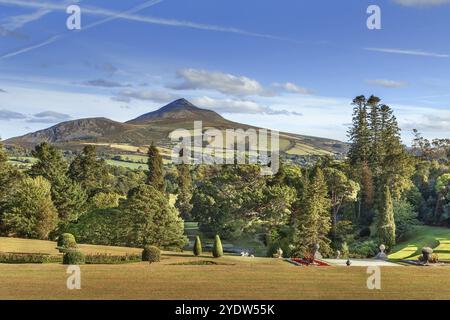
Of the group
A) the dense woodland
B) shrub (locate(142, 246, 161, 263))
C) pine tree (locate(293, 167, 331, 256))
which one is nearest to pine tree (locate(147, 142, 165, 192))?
the dense woodland

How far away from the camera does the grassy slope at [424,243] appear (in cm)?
5122

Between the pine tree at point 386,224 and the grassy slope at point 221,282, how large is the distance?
27318 mm

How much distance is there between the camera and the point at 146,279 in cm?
2694

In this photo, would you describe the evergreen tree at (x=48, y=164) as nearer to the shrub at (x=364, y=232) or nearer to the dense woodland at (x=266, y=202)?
the dense woodland at (x=266, y=202)

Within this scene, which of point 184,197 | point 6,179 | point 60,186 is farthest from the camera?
point 184,197

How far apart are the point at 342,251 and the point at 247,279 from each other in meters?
30.0

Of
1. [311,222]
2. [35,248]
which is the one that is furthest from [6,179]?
[311,222]

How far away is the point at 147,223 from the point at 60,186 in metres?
17.1

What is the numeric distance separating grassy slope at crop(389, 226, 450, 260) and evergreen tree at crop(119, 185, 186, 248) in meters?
24.6

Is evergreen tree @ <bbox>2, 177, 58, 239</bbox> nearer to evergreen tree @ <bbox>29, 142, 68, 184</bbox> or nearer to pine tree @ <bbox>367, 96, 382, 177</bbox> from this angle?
evergreen tree @ <bbox>29, 142, 68, 184</bbox>

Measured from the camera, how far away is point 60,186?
6269 cm

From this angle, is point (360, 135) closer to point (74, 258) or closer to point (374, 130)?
point (374, 130)
